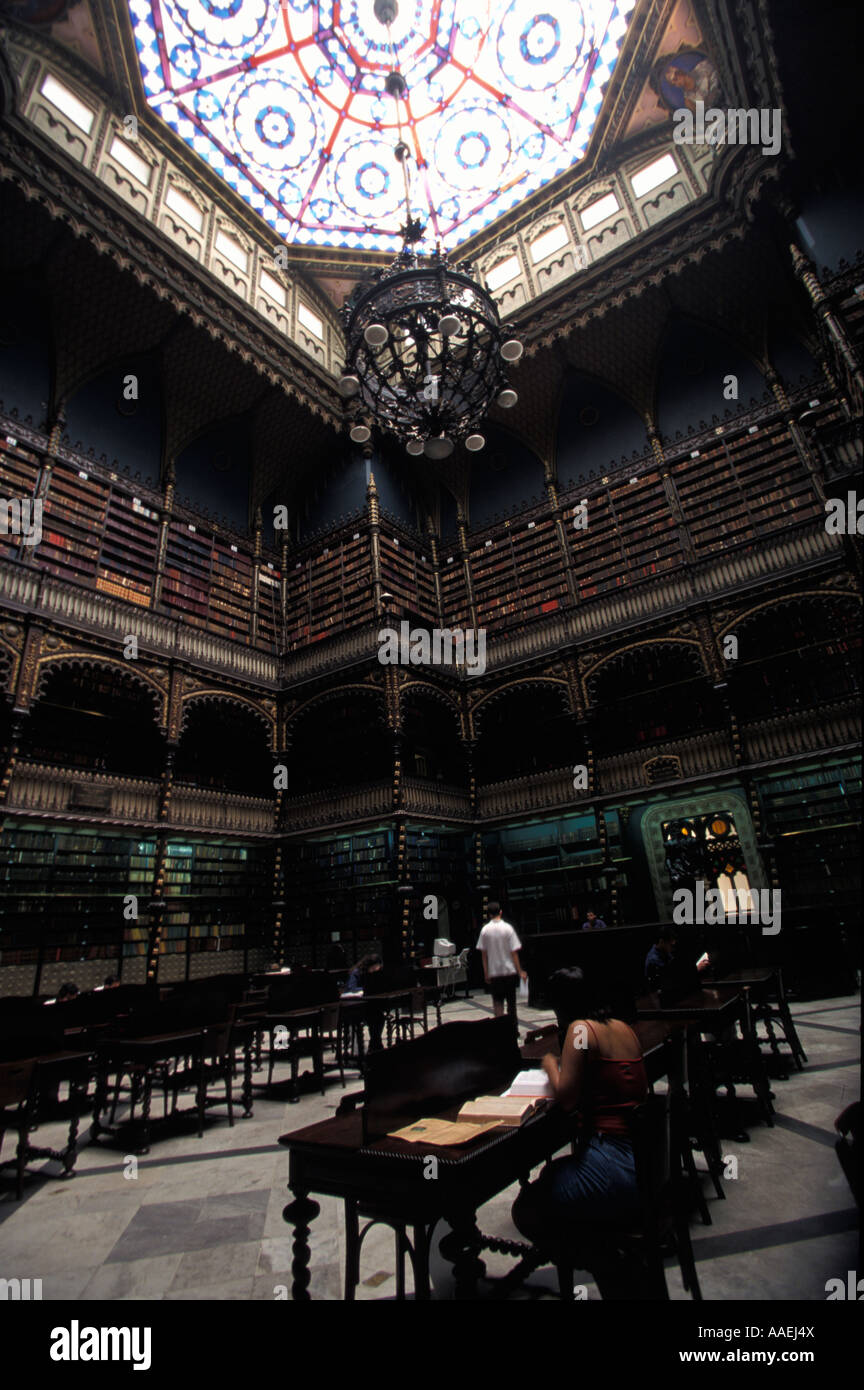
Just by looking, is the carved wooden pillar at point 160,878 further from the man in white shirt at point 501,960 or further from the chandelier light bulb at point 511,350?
the chandelier light bulb at point 511,350

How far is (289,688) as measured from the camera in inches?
517

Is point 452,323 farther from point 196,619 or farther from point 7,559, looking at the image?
point 196,619

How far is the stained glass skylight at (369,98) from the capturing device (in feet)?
38.9

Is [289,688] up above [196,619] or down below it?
below

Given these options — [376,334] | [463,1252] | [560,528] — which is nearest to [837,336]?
[560,528]

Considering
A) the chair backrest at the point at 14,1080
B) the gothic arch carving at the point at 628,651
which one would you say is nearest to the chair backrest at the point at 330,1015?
the chair backrest at the point at 14,1080

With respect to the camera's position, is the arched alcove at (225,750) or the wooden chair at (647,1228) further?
the arched alcove at (225,750)

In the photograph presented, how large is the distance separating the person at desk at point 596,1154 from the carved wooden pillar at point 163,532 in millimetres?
11629

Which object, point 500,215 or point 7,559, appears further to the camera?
point 500,215

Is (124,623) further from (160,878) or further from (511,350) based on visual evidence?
(511,350)

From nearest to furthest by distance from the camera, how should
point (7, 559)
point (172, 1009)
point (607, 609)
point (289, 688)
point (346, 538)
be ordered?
point (172, 1009)
point (7, 559)
point (607, 609)
point (289, 688)
point (346, 538)
